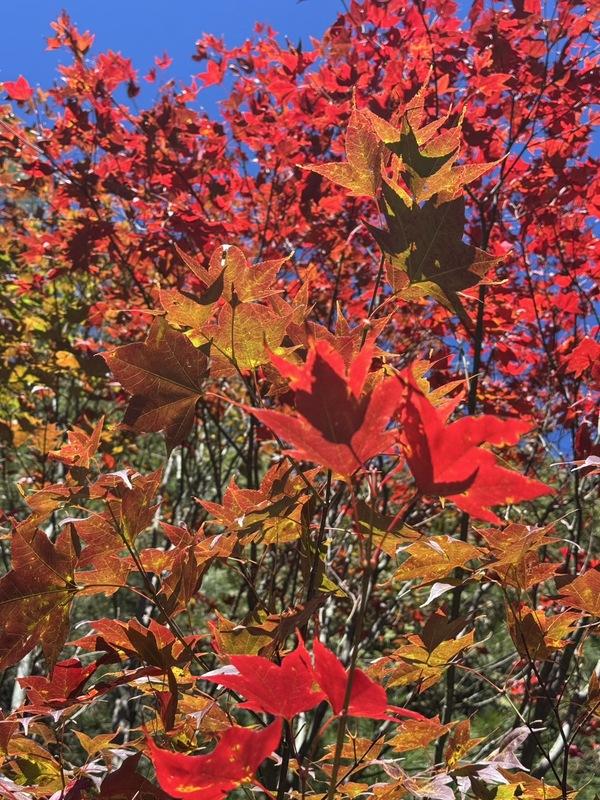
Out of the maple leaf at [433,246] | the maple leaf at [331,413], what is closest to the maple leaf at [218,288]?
the maple leaf at [433,246]

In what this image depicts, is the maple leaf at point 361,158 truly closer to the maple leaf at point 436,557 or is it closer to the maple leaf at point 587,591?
the maple leaf at point 436,557

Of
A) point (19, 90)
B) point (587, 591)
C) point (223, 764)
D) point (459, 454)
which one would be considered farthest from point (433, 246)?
point (19, 90)

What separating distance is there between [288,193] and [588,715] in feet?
12.5

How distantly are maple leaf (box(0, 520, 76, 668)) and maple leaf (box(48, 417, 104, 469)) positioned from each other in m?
0.14

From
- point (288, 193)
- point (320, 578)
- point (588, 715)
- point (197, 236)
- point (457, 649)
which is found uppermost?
point (288, 193)

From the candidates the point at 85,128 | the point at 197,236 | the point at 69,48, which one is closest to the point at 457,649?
the point at 197,236

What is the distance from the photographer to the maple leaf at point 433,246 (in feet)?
3.49

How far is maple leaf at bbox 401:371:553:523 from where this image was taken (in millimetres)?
698

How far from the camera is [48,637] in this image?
1084mm

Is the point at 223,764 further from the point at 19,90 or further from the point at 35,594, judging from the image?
the point at 19,90

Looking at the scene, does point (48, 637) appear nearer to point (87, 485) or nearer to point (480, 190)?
point (87, 485)

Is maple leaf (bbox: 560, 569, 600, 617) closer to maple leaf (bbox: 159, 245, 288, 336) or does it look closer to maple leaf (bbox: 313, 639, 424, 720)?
maple leaf (bbox: 313, 639, 424, 720)

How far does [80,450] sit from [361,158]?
733 millimetres

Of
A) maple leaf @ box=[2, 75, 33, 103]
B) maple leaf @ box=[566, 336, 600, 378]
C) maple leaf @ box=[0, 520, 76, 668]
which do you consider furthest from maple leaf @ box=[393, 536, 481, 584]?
maple leaf @ box=[2, 75, 33, 103]
